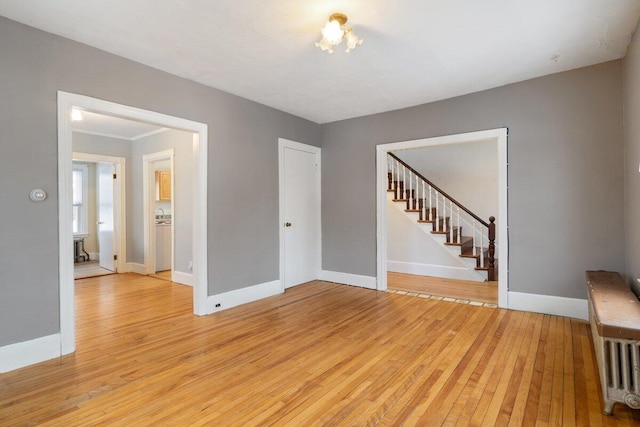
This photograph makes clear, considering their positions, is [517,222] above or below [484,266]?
above

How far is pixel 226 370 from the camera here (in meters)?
2.32

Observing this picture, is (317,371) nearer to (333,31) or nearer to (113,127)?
(333,31)

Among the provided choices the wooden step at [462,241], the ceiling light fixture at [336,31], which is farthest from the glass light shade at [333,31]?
the wooden step at [462,241]

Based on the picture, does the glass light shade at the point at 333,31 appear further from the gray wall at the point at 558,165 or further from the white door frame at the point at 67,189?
the gray wall at the point at 558,165

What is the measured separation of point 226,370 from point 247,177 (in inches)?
93.1

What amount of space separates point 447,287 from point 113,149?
242 inches

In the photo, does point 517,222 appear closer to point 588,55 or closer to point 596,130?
point 596,130

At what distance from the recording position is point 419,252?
5.79m

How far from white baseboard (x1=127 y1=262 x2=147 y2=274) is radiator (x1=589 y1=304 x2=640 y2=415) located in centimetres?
611

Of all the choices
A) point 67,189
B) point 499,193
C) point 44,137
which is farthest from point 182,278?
point 499,193

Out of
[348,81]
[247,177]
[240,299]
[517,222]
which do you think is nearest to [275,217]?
[247,177]

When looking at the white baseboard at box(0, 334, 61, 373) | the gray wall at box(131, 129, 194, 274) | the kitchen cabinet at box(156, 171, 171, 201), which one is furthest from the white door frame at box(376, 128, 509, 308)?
the kitchen cabinet at box(156, 171, 171, 201)

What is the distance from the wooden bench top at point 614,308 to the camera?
170cm

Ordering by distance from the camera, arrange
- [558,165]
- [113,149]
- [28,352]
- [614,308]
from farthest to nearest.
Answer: [113,149]
[558,165]
[28,352]
[614,308]
